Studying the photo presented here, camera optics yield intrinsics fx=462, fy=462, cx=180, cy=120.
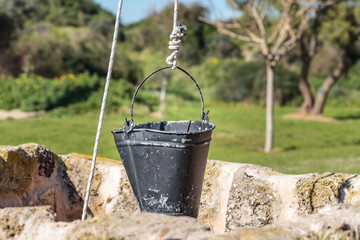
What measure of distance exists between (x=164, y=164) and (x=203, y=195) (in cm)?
86

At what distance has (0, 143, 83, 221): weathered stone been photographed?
3.20 meters

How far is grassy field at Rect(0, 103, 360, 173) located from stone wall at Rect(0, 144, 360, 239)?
396cm

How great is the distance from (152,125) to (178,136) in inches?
24.4

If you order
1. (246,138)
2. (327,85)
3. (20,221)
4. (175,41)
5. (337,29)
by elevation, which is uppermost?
(337,29)

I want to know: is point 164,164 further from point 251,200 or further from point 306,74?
point 306,74

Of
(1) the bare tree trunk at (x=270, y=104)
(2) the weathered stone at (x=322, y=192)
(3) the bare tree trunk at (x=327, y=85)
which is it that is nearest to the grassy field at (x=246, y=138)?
(1) the bare tree trunk at (x=270, y=104)

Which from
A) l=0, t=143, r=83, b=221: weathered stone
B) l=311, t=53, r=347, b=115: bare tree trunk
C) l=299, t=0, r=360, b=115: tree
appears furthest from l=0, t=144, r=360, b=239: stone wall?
l=311, t=53, r=347, b=115: bare tree trunk

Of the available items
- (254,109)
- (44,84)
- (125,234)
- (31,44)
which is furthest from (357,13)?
(125,234)

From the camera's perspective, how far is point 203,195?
12.0 ft

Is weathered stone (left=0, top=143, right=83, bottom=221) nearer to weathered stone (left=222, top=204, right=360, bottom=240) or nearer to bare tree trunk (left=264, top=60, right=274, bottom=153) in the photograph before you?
weathered stone (left=222, top=204, right=360, bottom=240)

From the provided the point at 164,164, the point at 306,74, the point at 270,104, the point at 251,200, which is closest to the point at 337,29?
the point at 306,74

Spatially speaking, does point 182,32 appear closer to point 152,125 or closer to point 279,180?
point 152,125

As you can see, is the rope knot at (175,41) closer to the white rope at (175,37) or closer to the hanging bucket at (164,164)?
the white rope at (175,37)

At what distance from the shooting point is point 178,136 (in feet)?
9.39
